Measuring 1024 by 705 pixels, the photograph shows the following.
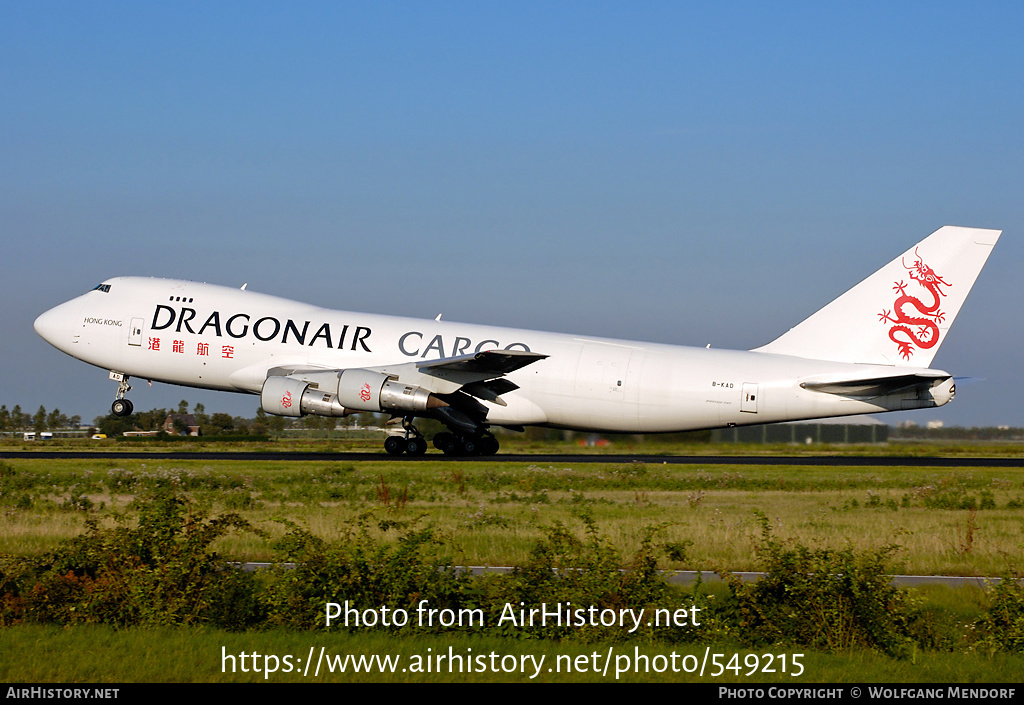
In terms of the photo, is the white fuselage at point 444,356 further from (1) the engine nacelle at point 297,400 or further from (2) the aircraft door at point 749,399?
(1) the engine nacelle at point 297,400

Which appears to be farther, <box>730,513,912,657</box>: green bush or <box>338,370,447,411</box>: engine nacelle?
<box>338,370,447,411</box>: engine nacelle

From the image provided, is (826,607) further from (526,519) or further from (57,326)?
(57,326)

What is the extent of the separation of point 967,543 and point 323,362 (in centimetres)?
2296

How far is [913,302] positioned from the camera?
32.5 m

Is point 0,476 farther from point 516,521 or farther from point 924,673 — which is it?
point 924,673

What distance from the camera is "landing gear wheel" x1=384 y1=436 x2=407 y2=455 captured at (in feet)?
118

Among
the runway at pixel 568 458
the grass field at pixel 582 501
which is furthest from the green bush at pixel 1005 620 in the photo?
the runway at pixel 568 458

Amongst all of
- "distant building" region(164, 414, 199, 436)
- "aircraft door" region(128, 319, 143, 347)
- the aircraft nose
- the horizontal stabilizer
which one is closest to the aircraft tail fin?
the horizontal stabilizer

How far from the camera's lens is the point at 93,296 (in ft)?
123

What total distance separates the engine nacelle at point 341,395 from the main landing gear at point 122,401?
260 inches

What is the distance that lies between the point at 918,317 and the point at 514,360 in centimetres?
1259

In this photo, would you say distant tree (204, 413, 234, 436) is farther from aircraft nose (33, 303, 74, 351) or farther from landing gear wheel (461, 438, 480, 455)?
landing gear wheel (461, 438, 480, 455)

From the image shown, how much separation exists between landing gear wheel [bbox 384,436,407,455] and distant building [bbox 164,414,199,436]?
614 inches

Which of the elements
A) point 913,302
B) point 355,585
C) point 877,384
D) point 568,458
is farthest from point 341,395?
point 355,585
